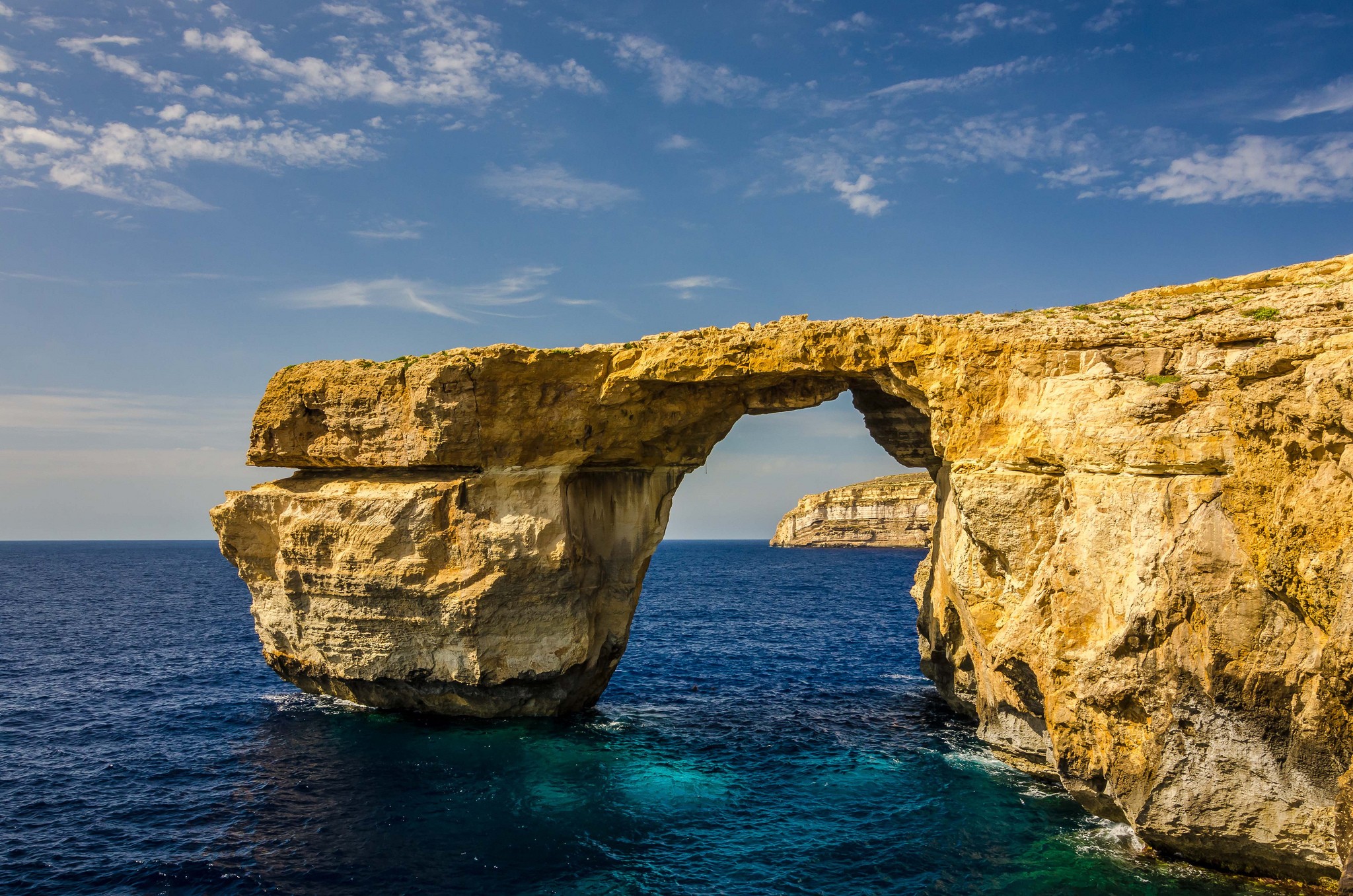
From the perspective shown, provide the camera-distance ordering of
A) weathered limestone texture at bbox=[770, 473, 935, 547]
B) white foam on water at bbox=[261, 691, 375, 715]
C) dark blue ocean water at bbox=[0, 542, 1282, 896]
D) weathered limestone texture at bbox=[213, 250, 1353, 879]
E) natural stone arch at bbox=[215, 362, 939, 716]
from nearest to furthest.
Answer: weathered limestone texture at bbox=[213, 250, 1353, 879] → dark blue ocean water at bbox=[0, 542, 1282, 896] → natural stone arch at bbox=[215, 362, 939, 716] → white foam on water at bbox=[261, 691, 375, 715] → weathered limestone texture at bbox=[770, 473, 935, 547]

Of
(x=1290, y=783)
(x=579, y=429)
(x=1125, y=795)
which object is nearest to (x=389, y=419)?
(x=579, y=429)

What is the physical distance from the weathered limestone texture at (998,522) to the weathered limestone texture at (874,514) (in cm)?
9394

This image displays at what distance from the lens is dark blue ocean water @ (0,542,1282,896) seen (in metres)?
14.7

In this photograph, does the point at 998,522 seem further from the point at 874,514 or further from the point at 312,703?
the point at 874,514

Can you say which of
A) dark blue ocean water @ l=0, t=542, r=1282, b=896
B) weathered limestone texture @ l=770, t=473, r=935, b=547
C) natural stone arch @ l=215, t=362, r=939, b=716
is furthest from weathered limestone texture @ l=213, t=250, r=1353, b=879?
weathered limestone texture @ l=770, t=473, r=935, b=547

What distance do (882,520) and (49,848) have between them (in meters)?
117

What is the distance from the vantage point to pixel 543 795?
18.3 m

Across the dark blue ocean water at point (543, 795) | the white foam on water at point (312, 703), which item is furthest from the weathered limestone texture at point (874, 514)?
the white foam on water at point (312, 703)

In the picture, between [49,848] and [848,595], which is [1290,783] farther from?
[848,595]

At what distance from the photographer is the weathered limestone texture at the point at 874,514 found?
120062 mm

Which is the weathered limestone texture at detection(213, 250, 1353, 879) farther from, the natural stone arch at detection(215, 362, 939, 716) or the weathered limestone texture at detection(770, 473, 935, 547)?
the weathered limestone texture at detection(770, 473, 935, 547)

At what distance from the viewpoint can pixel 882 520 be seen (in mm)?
123625

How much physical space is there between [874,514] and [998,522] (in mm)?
109966

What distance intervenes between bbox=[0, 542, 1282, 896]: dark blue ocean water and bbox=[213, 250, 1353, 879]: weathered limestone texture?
1556mm
